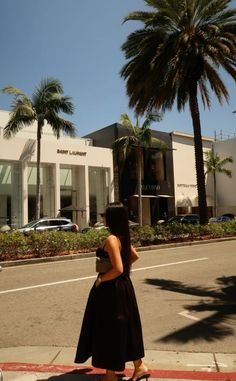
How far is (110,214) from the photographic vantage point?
4145 millimetres

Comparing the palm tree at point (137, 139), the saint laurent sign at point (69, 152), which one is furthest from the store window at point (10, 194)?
the palm tree at point (137, 139)

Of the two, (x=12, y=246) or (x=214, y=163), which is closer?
(x=12, y=246)

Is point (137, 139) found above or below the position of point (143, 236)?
above

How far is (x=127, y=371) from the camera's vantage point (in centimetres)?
446

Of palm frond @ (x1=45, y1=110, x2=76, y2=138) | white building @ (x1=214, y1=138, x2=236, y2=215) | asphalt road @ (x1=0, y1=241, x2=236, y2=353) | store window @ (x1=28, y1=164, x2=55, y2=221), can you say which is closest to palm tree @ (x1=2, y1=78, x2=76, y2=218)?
palm frond @ (x1=45, y1=110, x2=76, y2=138)

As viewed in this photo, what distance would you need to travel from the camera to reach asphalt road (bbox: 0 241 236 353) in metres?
5.84

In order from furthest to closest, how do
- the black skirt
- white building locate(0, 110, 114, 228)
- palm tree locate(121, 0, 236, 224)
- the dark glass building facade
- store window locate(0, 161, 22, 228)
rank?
the dark glass building facade, white building locate(0, 110, 114, 228), store window locate(0, 161, 22, 228), palm tree locate(121, 0, 236, 224), the black skirt

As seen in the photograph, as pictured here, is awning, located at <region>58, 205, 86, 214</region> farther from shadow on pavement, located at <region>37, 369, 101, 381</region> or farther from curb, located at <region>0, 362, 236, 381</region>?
shadow on pavement, located at <region>37, 369, 101, 381</region>

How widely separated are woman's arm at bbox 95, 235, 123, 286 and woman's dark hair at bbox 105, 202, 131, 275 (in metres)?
0.16

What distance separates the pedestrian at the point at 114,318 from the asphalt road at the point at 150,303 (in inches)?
62.0

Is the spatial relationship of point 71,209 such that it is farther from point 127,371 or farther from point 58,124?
point 127,371

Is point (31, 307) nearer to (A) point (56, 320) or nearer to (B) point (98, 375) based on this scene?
(A) point (56, 320)

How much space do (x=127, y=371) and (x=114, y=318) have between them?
0.93 meters

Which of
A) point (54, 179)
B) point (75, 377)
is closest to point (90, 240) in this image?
point (75, 377)
